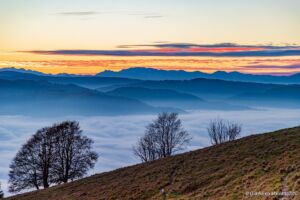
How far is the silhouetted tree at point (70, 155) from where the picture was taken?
66.5m

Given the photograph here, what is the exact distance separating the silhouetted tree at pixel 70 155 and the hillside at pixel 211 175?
1771 cm

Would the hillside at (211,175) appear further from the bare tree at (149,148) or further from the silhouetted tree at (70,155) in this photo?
the bare tree at (149,148)

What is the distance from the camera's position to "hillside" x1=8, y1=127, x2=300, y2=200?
28797 millimetres

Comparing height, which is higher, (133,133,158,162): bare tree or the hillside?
(133,133,158,162): bare tree

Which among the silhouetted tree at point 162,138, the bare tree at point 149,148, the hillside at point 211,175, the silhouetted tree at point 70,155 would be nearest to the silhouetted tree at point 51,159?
the silhouetted tree at point 70,155

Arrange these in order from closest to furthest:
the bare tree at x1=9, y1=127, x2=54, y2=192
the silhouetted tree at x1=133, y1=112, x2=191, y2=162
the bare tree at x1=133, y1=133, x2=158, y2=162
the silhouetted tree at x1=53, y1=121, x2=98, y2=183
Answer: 1. the bare tree at x1=9, y1=127, x2=54, y2=192
2. the silhouetted tree at x1=53, y1=121, x2=98, y2=183
3. the silhouetted tree at x1=133, y1=112, x2=191, y2=162
4. the bare tree at x1=133, y1=133, x2=158, y2=162

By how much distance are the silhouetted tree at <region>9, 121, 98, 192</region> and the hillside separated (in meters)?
17.2

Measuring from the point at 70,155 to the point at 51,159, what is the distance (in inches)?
109

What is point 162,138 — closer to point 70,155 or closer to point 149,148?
point 149,148

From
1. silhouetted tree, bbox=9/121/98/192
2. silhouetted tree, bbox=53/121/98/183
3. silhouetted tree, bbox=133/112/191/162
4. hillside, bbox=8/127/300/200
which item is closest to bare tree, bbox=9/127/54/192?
silhouetted tree, bbox=9/121/98/192

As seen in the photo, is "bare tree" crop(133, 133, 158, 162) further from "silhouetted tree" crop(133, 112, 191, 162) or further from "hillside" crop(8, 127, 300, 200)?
"hillside" crop(8, 127, 300, 200)

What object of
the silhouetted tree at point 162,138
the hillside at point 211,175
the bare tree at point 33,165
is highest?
the silhouetted tree at point 162,138

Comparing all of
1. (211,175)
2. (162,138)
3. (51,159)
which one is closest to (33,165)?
(51,159)

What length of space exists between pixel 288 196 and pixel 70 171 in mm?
48274
